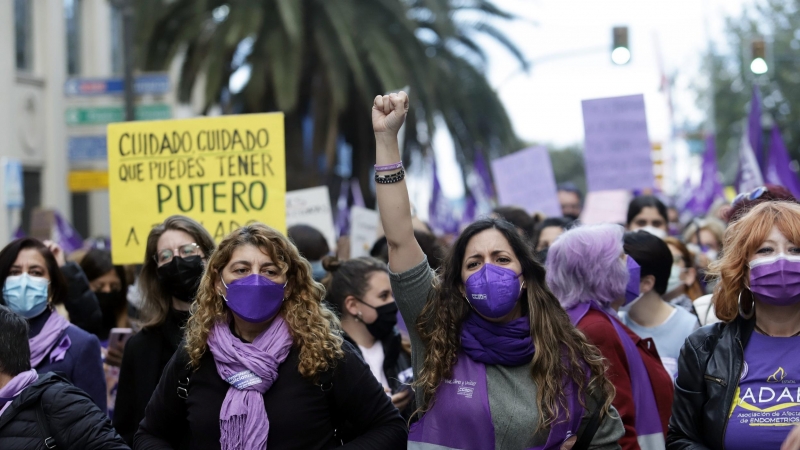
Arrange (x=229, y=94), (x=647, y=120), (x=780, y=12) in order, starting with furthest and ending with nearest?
(x=780, y=12) < (x=229, y=94) < (x=647, y=120)

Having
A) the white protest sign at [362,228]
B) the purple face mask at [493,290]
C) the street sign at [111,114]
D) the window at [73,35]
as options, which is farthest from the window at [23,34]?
the purple face mask at [493,290]

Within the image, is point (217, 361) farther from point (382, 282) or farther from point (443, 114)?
point (443, 114)

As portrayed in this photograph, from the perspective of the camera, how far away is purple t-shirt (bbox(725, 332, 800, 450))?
321cm

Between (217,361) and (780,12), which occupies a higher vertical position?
(780,12)

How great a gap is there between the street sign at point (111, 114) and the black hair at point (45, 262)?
7960 millimetres

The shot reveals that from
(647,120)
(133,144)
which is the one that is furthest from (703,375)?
(647,120)

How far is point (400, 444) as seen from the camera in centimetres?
362

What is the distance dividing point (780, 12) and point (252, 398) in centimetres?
3409

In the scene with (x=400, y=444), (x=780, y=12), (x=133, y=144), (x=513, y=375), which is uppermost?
(x=780, y=12)

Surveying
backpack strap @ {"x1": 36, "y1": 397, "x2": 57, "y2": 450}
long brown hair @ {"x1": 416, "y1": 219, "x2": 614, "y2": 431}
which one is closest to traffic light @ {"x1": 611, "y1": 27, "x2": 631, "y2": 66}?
long brown hair @ {"x1": 416, "y1": 219, "x2": 614, "y2": 431}

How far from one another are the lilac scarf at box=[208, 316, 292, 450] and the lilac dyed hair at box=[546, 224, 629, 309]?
1231 mm

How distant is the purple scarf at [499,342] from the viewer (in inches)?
137

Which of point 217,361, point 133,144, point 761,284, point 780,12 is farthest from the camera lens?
point 780,12

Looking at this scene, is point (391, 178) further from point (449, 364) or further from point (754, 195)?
point (754, 195)
